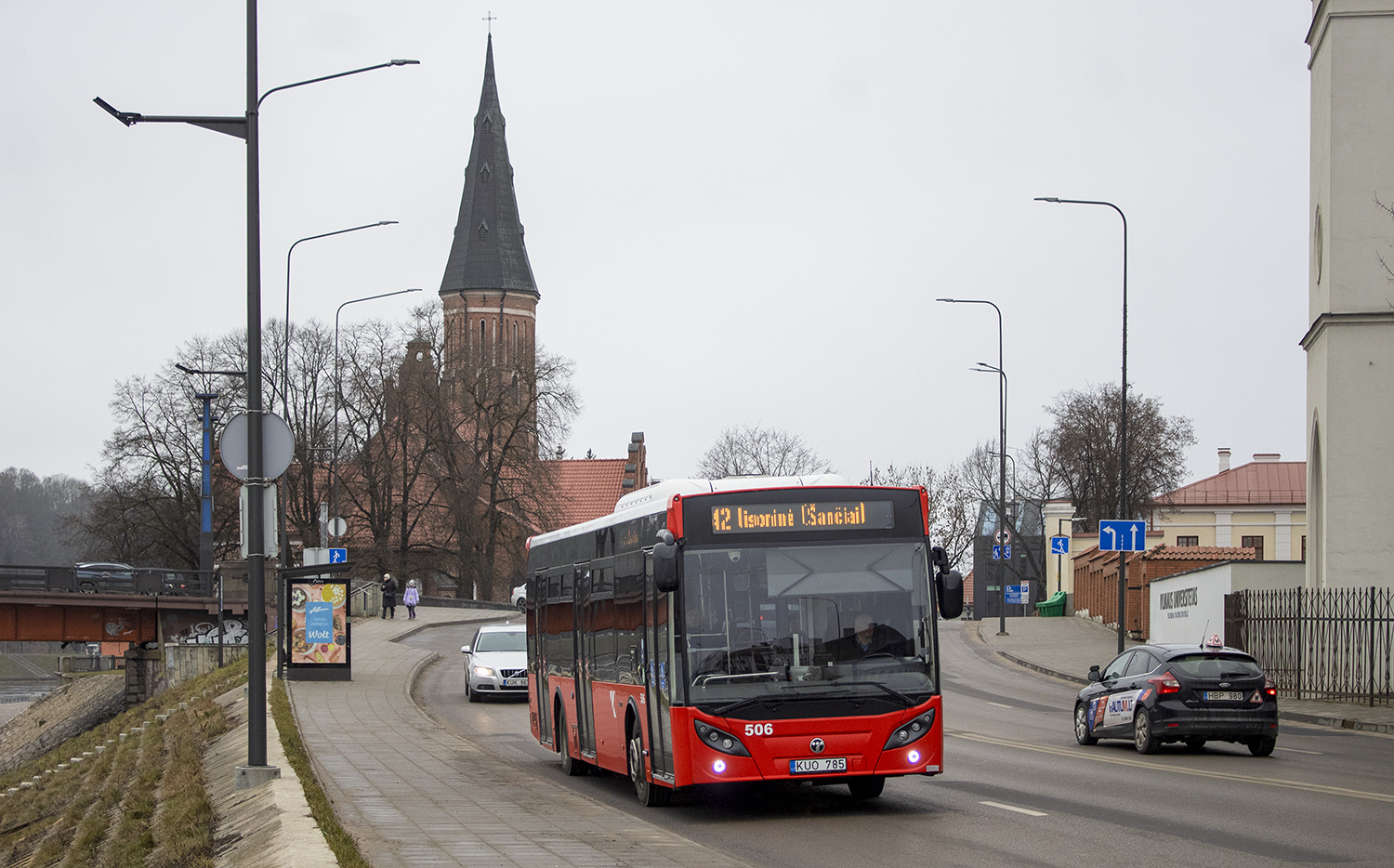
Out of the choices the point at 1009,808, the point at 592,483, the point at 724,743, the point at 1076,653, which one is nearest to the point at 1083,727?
the point at 1009,808

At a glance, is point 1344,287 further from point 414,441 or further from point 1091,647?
point 414,441

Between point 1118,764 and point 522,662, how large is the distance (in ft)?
47.0

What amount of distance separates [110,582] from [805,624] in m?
49.3

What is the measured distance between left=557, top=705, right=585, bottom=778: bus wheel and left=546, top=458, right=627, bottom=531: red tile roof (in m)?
76.7

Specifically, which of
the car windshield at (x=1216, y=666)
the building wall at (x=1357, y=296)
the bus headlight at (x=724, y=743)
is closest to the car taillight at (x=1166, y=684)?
the car windshield at (x=1216, y=666)

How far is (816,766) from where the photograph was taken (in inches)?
482

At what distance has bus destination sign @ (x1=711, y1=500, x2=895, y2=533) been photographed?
12.8 m

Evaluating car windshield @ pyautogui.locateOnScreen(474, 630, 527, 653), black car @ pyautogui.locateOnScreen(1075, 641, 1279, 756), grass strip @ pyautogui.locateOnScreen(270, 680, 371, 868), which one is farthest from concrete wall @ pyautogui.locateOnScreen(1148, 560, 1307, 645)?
grass strip @ pyautogui.locateOnScreen(270, 680, 371, 868)

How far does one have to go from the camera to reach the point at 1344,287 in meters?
31.5

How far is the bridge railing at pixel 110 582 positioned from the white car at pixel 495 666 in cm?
2799

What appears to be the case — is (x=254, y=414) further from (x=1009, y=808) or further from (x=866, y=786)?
(x=1009, y=808)

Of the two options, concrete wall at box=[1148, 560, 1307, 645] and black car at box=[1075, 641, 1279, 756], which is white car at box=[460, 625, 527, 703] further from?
concrete wall at box=[1148, 560, 1307, 645]

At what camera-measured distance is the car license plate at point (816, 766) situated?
12.2 m

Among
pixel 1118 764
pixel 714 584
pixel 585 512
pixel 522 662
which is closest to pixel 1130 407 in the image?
pixel 585 512
